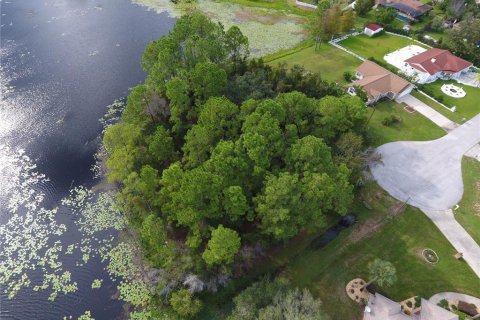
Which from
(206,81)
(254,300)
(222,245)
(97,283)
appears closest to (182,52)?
(206,81)

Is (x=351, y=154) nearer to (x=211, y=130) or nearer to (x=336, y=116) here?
(x=336, y=116)

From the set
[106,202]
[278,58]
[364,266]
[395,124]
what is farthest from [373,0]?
[106,202]

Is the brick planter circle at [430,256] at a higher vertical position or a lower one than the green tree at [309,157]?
lower

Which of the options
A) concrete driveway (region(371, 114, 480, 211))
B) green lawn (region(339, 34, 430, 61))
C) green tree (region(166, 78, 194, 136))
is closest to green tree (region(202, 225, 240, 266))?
green tree (region(166, 78, 194, 136))

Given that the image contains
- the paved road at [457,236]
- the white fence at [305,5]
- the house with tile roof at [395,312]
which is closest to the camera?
the house with tile roof at [395,312]

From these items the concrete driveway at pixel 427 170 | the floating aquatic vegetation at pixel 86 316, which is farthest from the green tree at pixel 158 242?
the concrete driveway at pixel 427 170

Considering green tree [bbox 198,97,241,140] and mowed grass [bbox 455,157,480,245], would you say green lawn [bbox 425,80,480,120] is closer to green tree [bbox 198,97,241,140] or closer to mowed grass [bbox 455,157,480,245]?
mowed grass [bbox 455,157,480,245]

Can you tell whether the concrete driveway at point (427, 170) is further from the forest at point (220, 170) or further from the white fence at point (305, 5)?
the white fence at point (305, 5)
